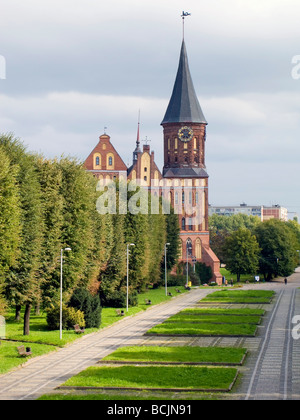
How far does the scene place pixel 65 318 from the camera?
59.3m

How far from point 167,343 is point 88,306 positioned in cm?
1074

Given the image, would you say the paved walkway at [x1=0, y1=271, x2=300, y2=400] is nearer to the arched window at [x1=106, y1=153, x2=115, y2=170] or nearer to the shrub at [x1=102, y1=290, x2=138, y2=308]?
the shrub at [x1=102, y1=290, x2=138, y2=308]

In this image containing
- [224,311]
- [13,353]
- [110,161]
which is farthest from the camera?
[110,161]

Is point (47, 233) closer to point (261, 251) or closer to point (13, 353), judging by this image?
point (13, 353)

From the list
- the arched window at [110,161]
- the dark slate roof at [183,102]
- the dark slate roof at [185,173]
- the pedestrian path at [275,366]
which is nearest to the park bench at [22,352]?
the pedestrian path at [275,366]

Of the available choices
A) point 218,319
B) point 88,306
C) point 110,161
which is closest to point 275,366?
point 88,306

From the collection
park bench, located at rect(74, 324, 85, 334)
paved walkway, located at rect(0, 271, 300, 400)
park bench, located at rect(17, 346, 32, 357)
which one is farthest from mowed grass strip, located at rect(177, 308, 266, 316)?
park bench, located at rect(17, 346, 32, 357)

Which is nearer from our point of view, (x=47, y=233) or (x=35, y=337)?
(x=35, y=337)

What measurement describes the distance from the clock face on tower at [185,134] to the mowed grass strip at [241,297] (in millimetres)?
43568

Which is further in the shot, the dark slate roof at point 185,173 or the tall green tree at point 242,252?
the dark slate roof at point 185,173

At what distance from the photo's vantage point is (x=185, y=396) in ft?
113

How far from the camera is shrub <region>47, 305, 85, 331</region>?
2334 inches

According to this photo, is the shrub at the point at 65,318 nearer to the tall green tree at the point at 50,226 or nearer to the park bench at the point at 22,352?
the tall green tree at the point at 50,226

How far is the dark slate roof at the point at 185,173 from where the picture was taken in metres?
134
